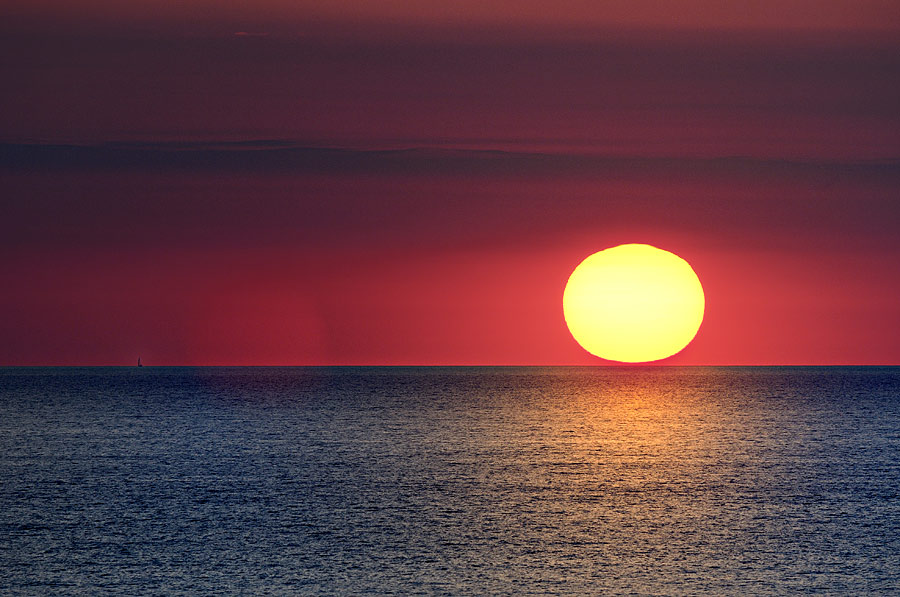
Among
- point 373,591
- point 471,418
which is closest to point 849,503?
point 373,591

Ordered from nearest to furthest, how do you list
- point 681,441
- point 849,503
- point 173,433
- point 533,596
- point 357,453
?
point 533,596 < point 849,503 < point 357,453 < point 681,441 < point 173,433

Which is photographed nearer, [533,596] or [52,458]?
[533,596]

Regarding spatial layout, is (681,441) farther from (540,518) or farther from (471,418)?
(540,518)

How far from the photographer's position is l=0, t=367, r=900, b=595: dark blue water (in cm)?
1867

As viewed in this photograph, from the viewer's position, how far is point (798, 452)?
157ft

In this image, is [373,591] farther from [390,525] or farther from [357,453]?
[357,453]

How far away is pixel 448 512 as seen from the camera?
26719 mm

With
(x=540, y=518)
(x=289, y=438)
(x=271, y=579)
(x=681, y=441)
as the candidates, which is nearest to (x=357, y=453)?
(x=289, y=438)

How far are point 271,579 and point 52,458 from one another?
27536 millimetres

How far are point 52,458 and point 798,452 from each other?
28294 millimetres

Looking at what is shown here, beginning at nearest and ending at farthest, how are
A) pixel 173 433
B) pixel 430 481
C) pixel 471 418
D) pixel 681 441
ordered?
1. pixel 430 481
2. pixel 681 441
3. pixel 173 433
4. pixel 471 418

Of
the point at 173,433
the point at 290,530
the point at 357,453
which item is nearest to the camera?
the point at 290,530

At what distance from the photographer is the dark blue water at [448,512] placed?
18.7 m

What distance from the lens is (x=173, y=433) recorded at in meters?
60.7
